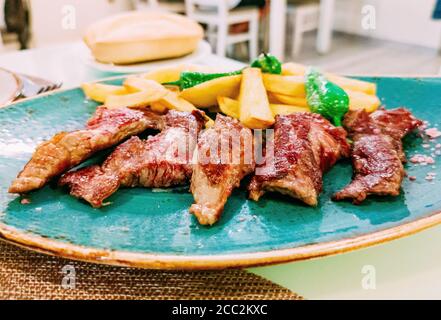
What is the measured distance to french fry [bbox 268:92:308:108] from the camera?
1491 millimetres

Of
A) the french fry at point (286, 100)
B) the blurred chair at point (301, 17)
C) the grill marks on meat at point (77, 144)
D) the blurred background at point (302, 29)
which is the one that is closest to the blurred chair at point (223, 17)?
the blurred background at point (302, 29)

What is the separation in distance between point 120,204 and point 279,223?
1.18 ft

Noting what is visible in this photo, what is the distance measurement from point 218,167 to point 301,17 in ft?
16.4

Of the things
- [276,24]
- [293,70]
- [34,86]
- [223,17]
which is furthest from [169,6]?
[293,70]

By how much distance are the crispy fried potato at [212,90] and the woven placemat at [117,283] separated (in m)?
0.70

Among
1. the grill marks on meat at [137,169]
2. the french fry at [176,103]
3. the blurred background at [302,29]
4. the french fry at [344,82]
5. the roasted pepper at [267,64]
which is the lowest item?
the blurred background at [302,29]

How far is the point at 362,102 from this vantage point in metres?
1.48

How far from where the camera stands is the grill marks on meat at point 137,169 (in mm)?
1072

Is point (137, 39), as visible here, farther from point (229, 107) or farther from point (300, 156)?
point (300, 156)

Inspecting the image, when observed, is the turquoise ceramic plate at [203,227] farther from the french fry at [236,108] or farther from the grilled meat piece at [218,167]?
the french fry at [236,108]

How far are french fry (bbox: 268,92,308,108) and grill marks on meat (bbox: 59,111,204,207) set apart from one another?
41 centimetres

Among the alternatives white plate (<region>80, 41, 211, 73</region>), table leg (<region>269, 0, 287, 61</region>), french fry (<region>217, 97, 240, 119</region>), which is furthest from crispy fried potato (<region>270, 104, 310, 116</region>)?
table leg (<region>269, 0, 287, 61</region>)
